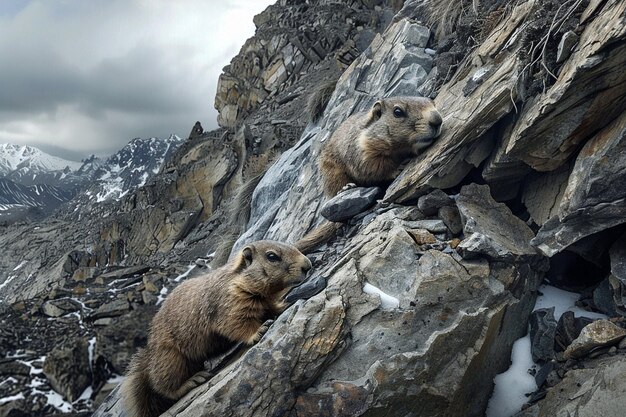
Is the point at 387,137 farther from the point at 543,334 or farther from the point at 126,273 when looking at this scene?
the point at 126,273

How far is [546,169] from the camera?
5.16m

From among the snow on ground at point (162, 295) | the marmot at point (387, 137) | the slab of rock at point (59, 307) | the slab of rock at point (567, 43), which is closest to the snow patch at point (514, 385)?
the marmot at point (387, 137)

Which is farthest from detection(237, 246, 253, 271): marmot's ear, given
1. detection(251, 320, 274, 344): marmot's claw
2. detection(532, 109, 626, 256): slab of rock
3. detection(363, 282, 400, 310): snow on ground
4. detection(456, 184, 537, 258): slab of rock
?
detection(532, 109, 626, 256): slab of rock

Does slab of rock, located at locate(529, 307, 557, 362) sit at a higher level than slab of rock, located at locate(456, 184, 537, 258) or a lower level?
lower

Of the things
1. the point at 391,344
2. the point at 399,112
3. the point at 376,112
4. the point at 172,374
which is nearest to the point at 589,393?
the point at 391,344

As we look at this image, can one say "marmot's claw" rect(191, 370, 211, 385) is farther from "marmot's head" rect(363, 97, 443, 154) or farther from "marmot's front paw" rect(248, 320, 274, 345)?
"marmot's head" rect(363, 97, 443, 154)

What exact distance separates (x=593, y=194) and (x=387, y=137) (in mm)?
3053

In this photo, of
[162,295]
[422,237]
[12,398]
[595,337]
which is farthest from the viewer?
[162,295]

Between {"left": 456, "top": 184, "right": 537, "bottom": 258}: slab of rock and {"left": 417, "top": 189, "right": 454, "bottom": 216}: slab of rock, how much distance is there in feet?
0.54

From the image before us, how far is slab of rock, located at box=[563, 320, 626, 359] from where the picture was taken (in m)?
4.02

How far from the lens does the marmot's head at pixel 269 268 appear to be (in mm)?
5602

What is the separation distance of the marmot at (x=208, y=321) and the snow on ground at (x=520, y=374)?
103 inches

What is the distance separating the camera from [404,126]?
657 cm

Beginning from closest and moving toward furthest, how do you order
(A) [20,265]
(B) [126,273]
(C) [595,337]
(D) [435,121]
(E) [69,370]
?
1. (C) [595,337]
2. (D) [435,121]
3. (E) [69,370]
4. (B) [126,273]
5. (A) [20,265]
